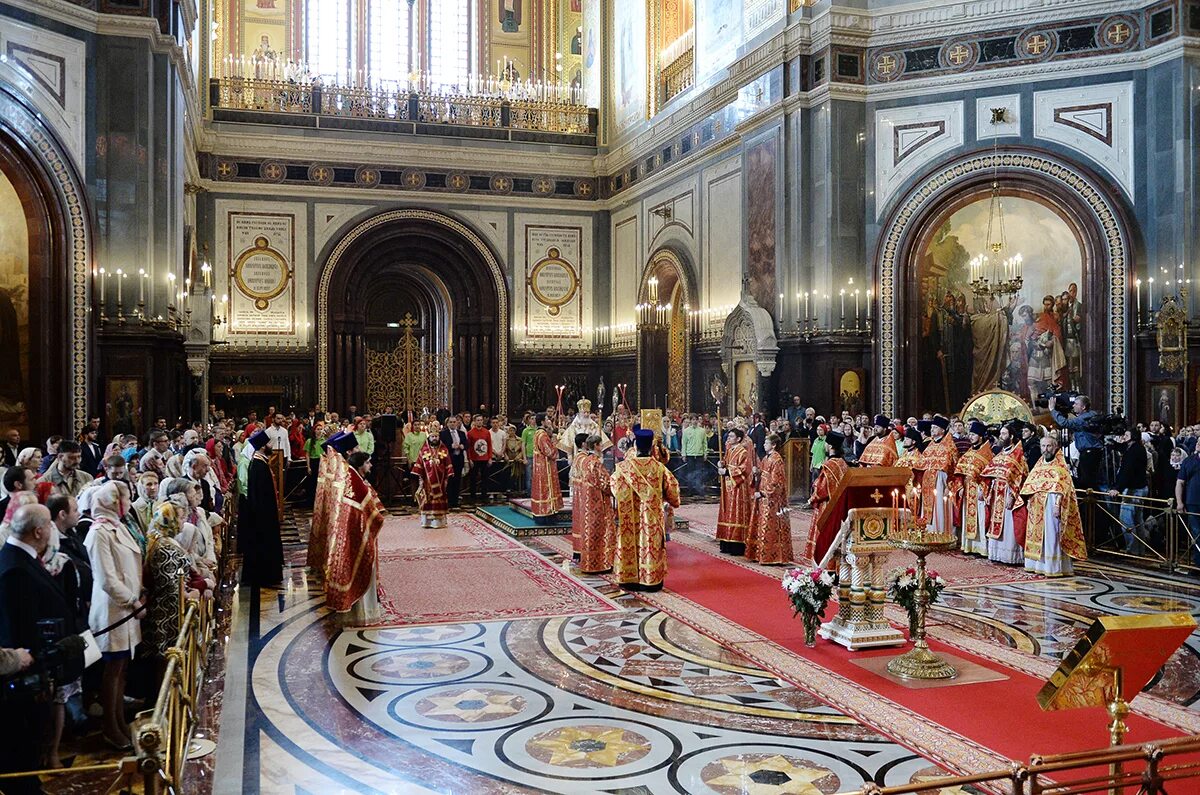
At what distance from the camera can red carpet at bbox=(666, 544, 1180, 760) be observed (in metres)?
5.65

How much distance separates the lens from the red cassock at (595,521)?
10719 mm

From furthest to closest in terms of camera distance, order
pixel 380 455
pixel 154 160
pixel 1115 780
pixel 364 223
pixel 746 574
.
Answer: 1. pixel 364 223
2. pixel 380 455
3. pixel 154 160
4. pixel 746 574
5. pixel 1115 780

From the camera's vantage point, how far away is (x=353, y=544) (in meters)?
8.73

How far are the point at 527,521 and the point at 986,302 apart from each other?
28.5 feet

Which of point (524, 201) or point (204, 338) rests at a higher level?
point (524, 201)

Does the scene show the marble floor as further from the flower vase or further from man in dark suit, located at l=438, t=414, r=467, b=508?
man in dark suit, located at l=438, t=414, r=467, b=508

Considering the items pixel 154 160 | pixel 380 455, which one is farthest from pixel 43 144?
pixel 380 455

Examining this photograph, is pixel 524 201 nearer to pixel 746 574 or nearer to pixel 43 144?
pixel 43 144

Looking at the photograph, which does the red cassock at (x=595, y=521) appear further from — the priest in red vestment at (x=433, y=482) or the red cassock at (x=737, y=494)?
the priest in red vestment at (x=433, y=482)

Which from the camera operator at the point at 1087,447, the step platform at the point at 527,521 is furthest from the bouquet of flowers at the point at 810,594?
the step platform at the point at 527,521

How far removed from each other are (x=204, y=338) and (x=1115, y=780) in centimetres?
1795

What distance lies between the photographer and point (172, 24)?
16.0m

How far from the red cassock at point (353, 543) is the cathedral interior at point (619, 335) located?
7.1 inches

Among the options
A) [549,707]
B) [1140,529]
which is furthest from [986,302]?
[549,707]
